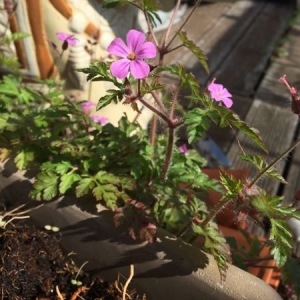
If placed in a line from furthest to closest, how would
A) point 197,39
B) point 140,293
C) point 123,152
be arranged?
point 197,39 → point 123,152 → point 140,293

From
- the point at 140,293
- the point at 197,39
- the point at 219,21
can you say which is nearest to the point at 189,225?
the point at 140,293

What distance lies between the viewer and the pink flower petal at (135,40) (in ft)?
2.84

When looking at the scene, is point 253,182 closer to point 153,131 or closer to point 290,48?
point 153,131

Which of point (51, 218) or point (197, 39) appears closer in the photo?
point (51, 218)

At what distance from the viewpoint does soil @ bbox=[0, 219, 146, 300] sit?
1.06 meters

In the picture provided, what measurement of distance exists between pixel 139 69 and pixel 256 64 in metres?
2.37

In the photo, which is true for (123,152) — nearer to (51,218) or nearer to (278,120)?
(51,218)

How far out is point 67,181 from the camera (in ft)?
3.55

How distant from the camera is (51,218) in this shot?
1.14 metres

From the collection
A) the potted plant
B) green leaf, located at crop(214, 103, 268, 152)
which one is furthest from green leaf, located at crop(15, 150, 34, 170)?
green leaf, located at crop(214, 103, 268, 152)

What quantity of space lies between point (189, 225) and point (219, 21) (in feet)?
9.60

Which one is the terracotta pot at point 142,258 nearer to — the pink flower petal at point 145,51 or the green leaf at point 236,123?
the green leaf at point 236,123

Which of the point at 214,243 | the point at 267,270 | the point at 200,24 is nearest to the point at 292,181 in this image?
the point at 267,270

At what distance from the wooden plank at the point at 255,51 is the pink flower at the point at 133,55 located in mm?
1860
